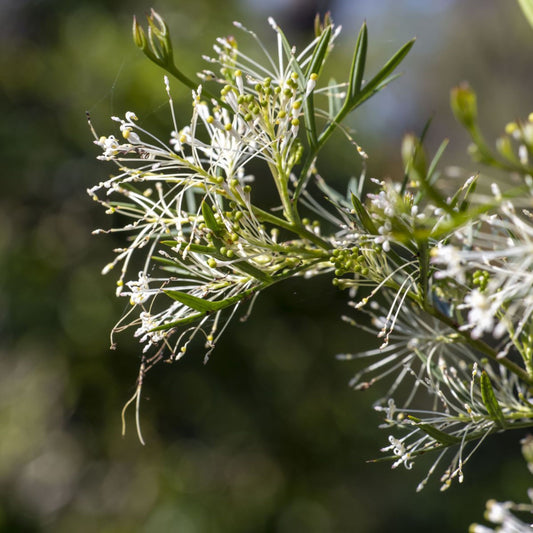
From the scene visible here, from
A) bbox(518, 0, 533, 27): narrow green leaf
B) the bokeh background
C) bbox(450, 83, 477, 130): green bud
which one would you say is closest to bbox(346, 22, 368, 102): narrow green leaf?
bbox(518, 0, 533, 27): narrow green leaf

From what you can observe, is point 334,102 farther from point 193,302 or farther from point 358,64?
point 193,302

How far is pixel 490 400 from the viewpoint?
41cm

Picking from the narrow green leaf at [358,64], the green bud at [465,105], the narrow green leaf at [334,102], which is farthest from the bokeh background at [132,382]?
the green bud at [465,105]

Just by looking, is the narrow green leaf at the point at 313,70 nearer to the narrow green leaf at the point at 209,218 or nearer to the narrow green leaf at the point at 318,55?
the narrow green leaf at the point at 318,55

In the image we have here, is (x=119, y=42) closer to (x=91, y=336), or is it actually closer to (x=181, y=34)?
(x=181, y=34)

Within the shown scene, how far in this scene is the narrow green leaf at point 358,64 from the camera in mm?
448

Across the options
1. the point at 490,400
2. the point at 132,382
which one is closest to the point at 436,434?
the point at 490,400

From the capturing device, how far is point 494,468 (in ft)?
9.75

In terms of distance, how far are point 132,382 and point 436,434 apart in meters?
2.47

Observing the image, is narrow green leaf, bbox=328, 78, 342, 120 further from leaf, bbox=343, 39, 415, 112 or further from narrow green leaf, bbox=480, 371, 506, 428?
narrow green leaf, bbox=480, 371, 506, 428

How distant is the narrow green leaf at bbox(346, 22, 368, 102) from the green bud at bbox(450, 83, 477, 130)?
211 mm

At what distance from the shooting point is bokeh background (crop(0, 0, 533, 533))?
8.50 ft

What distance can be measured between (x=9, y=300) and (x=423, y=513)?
2.07 m

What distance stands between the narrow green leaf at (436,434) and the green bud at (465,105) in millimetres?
218
